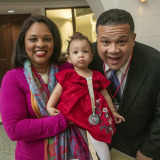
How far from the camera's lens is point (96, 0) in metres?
3.70

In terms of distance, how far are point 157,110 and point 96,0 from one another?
2.88 m

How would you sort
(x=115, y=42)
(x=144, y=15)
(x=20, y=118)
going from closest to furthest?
(x=20, y=118), (x=115, y=42), (x=144, y=15)

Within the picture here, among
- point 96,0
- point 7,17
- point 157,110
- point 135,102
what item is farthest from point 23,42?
point 7,17

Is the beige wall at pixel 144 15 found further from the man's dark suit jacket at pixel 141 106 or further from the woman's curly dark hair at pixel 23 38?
the woman's curly dark hair at pixel 23 38

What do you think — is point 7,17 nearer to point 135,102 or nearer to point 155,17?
point 155,17

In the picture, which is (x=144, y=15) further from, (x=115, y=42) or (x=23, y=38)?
(x=23, y=38)

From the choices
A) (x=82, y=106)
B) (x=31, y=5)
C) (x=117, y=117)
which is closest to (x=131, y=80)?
(x=117, y=117)

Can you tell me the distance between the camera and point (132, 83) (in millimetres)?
1496

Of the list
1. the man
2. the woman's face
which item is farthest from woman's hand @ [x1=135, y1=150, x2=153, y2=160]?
the woman's face

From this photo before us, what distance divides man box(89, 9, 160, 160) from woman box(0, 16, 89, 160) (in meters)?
0.42

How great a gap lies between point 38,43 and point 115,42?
56 centimetres

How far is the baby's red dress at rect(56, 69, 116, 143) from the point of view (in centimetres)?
124

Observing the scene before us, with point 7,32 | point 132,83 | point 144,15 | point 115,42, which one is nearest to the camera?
point 115,42

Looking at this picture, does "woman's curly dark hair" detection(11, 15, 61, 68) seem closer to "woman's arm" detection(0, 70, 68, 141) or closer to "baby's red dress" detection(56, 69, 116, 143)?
"woman's arm" detection(0, 70, 68, 141)
